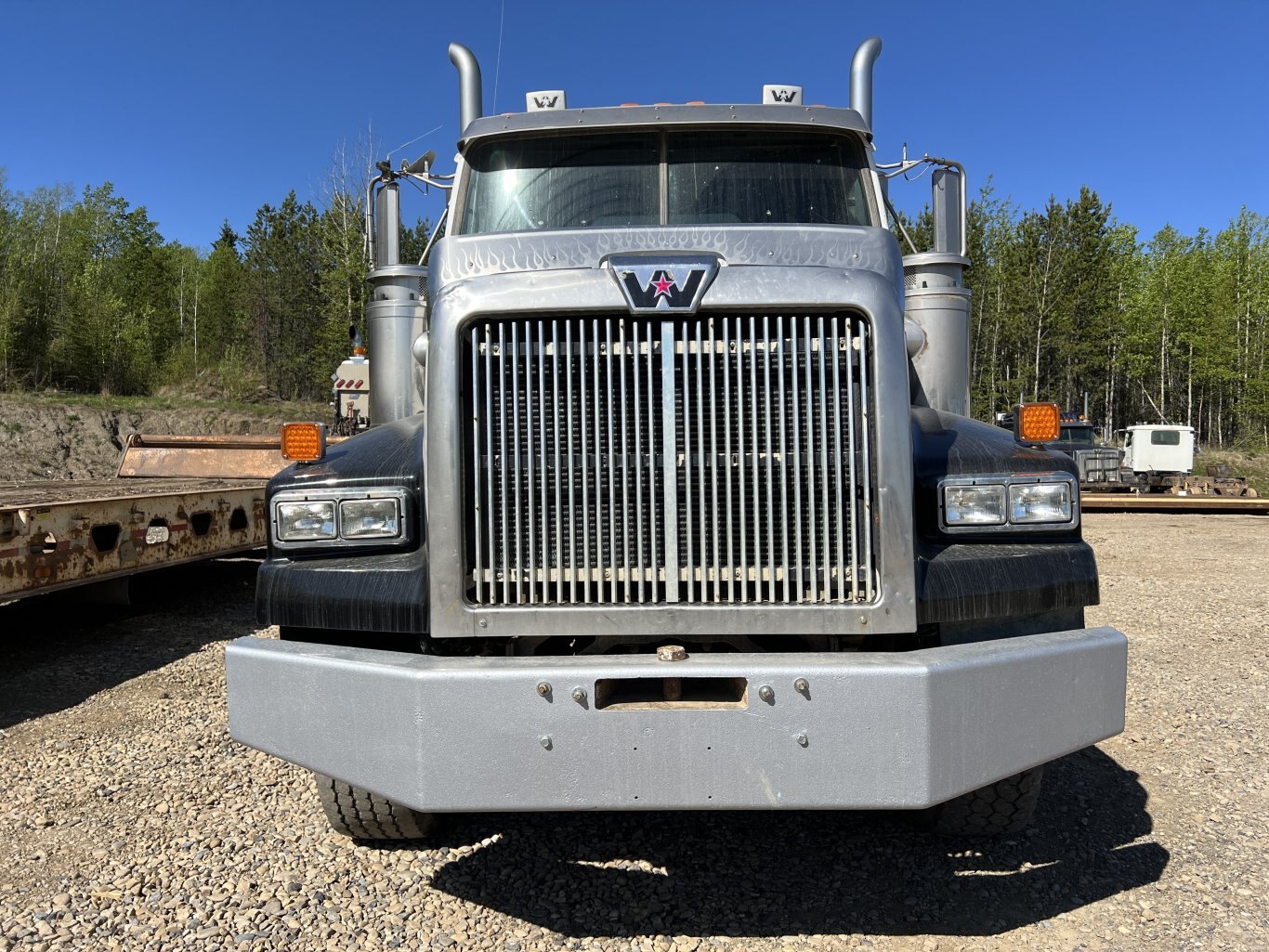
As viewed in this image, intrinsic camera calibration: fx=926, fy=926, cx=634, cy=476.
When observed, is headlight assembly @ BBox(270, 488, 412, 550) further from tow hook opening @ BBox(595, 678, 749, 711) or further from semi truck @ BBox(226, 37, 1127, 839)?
tow hook opening @ BBox(595, 678, 749, 711)

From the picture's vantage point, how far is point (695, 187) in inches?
151

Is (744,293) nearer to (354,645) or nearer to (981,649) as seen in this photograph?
(981,649)

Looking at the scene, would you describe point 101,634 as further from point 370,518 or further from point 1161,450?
point 1161,450

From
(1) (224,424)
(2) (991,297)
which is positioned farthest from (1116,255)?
(1) (224,424)

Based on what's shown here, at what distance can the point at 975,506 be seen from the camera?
2.92 m

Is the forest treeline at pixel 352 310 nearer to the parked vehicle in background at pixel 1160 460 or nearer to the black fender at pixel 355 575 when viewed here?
the parked vehicle in background at pixel 1160 460

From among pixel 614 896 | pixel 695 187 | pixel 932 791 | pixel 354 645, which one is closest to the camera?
pixel 932 791

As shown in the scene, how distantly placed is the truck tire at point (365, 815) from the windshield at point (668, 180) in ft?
7.37

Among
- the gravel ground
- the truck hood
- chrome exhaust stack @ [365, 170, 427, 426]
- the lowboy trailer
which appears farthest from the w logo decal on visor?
the lowboy trailer

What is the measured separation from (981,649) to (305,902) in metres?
2.27

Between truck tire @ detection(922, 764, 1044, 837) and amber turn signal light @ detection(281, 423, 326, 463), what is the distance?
2.48m

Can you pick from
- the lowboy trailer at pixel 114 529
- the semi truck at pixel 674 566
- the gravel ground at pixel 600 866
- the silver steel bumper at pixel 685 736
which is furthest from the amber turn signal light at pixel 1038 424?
the lowboy trailer at pixel 114 529

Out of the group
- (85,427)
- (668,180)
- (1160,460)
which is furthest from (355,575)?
(85,427)

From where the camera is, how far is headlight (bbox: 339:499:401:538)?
2.89 metres
